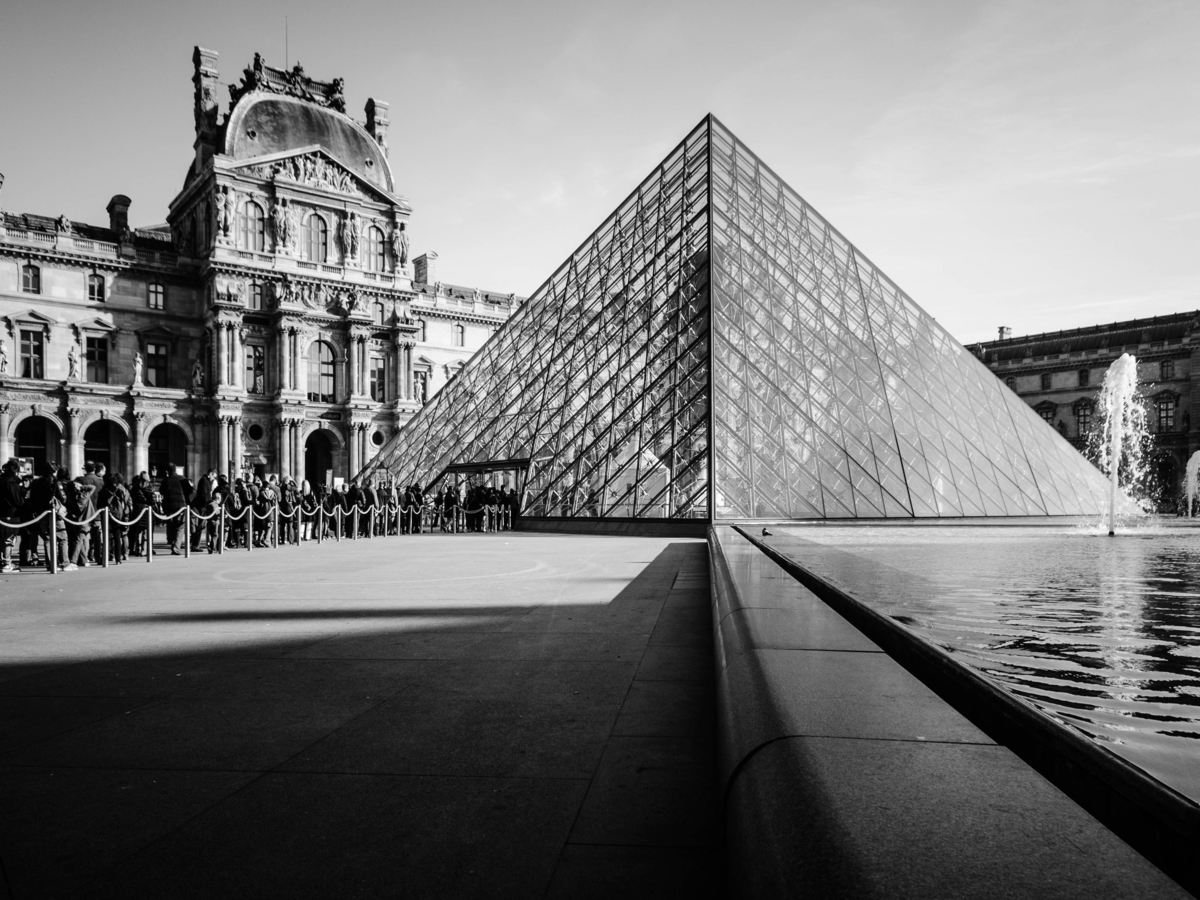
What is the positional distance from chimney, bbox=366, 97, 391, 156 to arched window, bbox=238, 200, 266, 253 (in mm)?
10793

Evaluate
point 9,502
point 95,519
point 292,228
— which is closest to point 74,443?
point 292,228

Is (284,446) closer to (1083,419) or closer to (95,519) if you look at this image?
(95,519)

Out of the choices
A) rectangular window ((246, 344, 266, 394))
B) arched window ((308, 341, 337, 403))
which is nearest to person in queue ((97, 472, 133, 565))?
rectangular window ((246, 344, 266, 394))

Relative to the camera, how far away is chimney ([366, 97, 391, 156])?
173ft

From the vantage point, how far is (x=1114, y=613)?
15.7ft

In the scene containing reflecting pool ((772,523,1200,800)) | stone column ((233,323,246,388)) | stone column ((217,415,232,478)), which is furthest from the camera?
stone column ((233,323,246,388))

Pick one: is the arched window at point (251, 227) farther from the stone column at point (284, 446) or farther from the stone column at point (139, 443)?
the stone column at point (139, 443)

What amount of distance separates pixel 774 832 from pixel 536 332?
2480 centimetres

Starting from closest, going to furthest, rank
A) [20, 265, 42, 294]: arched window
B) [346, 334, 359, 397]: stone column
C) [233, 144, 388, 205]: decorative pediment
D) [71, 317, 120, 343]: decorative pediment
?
[20, 265, 42, 294]: arched window, [71, 317, 120, 343]: decorative pediment, [233, 144, 388, 205]: decorative pediment, [346, 334, 359, 397]: stone column

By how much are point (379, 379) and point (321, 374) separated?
3.26 metres

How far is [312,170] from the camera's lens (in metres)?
46.2

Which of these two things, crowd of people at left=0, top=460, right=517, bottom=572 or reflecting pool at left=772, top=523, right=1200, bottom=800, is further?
crowd of people at left=0, top=460, right=517, bottom=572

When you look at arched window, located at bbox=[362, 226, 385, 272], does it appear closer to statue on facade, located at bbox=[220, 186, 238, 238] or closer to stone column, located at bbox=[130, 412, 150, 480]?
statue on facade, located at bbox=[220, 186, 238, 238]

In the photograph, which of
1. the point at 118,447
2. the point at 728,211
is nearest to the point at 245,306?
the point at 118,447
